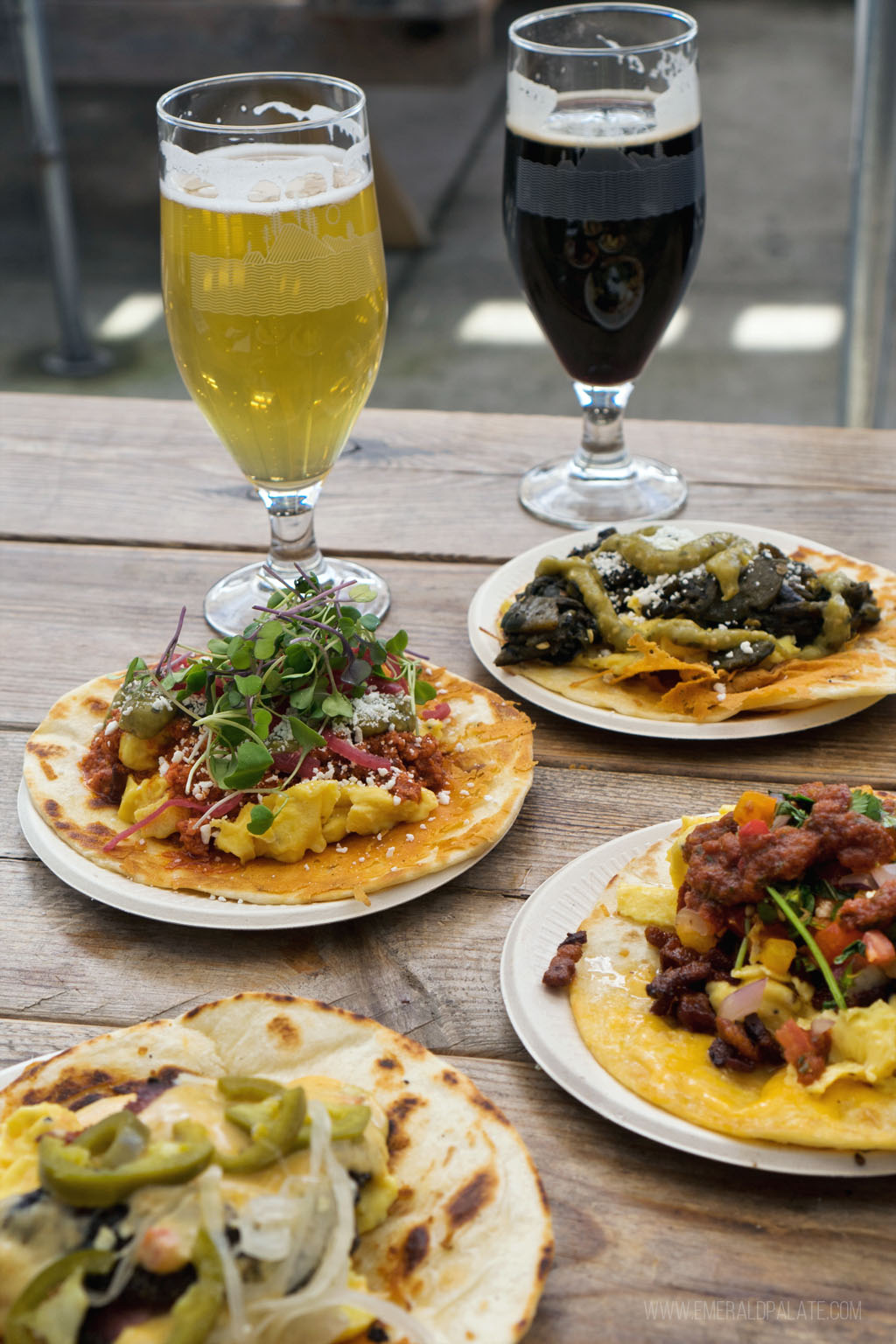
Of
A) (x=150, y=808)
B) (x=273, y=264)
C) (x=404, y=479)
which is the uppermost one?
(x=273, y=264)

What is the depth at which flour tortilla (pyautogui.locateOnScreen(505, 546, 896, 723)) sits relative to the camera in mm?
1916

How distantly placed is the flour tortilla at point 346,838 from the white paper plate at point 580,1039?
0.13 m

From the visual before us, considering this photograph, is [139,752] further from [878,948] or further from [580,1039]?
[878,948]

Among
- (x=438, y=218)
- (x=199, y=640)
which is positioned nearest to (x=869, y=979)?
(x=199, y=640)

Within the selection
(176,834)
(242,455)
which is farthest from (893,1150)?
(242,455)

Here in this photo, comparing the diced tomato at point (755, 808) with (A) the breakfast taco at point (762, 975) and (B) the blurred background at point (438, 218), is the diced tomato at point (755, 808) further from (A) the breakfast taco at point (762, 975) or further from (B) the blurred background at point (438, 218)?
(B) the blurred background at point (438, 218)

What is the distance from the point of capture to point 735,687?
1.97 metres

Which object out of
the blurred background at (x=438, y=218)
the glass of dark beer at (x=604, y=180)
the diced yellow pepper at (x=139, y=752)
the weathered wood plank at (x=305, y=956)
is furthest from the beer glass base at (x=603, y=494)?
the blurred background at (x=438, y=218)

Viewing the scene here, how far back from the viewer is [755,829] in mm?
1467

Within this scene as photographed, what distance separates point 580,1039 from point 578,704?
66 centimetres

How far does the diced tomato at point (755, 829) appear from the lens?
4.80ft

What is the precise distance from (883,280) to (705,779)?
7.78 feet

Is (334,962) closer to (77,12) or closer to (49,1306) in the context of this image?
(49,1306)

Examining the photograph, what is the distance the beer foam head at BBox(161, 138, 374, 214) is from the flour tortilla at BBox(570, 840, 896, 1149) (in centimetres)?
110
